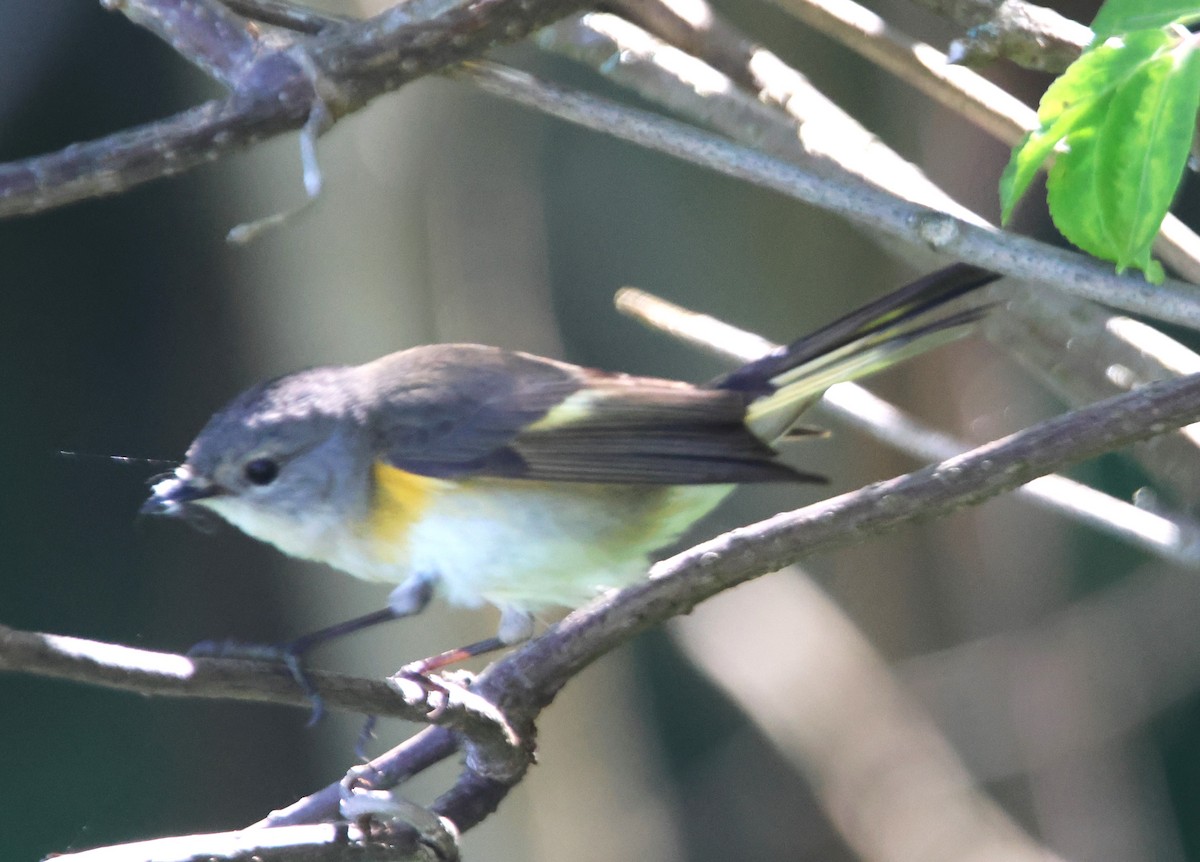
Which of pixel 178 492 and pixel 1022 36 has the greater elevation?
pixel 1022 36

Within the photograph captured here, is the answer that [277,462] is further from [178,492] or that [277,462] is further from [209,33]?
[209,33]

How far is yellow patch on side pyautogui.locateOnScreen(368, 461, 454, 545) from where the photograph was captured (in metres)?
2.00

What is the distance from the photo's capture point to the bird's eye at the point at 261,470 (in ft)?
6.33

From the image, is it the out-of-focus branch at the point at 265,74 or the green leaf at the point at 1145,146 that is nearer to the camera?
the green leaf at the point at 1145,146

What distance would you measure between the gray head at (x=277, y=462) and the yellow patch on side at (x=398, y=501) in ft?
0.12

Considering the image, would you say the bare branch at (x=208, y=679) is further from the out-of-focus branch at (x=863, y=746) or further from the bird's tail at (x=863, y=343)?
the out-of-focus branch at (x=863, y=746)

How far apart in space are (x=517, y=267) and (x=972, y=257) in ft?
8.24

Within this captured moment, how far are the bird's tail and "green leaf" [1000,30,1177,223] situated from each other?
0.58 meters

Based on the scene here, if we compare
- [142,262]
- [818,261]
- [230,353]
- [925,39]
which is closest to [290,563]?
[230,353]

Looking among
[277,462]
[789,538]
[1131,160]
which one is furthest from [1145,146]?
[277,462]

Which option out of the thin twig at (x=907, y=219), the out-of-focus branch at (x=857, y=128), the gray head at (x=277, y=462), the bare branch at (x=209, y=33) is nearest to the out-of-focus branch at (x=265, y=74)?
the bare branch at (x=209, y=33)

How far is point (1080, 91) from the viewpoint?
48.4 inches

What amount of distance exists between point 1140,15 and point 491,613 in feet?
9.51

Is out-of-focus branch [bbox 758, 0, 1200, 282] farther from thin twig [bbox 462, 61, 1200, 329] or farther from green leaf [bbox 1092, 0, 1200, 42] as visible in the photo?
green leaf [bbox 1092, 0, 1200, 42]
